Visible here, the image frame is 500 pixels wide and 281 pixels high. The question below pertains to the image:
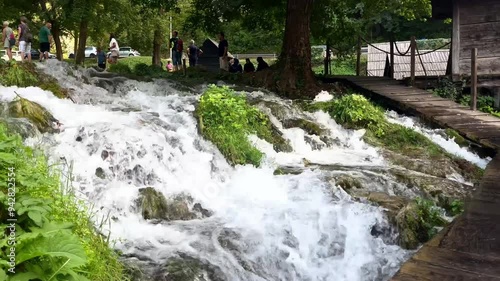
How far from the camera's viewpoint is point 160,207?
263 inches

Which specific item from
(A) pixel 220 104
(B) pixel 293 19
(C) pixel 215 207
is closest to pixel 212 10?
(B) pixel 293 19

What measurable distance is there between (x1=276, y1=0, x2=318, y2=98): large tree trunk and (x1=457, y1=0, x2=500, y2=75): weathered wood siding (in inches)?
187

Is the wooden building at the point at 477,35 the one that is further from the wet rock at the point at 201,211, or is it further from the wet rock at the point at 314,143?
the wet rock at the point at 201,211

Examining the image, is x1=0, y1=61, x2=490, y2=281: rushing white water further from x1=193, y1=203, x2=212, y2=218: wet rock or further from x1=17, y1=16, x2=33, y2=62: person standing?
x1=17, y1=16, x2=33, y2=62: person standing

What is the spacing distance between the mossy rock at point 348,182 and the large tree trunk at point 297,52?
23.5ft

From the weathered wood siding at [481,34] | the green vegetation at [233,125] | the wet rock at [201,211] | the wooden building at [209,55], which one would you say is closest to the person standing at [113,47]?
the wooden building at [209,55]

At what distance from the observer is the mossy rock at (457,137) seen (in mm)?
10680

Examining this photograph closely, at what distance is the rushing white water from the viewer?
5.56m

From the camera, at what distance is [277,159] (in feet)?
31.6

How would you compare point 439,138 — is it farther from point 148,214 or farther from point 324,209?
point 148,214

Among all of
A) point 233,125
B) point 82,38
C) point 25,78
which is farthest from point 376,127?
point 82,38

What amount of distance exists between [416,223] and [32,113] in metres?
6.03

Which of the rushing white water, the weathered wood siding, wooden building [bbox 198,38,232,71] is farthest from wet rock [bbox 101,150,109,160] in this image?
wooden building [bbox 198,38,232,71]

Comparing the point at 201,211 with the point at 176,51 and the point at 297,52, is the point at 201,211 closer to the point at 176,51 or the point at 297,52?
the point at 297,52
